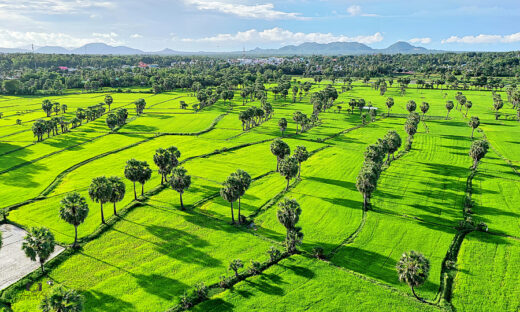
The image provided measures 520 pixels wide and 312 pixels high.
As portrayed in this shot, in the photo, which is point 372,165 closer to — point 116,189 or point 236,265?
point 236,265

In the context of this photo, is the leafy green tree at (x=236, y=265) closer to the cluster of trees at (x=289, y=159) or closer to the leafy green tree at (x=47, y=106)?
the cluster of trees at (x=289, y=159)

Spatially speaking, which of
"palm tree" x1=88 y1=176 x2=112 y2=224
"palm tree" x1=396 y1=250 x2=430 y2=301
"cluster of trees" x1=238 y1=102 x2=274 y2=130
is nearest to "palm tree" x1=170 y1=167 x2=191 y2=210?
"palm tree" x1=88 y1=176 x2=112 y2=224

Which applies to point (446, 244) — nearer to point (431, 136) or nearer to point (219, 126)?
point (431, 136)

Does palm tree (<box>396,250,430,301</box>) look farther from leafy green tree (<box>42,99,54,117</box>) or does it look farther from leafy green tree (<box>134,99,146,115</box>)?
leafy green tree (<box>42,99,54,117</box>)

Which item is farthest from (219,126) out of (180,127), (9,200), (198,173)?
(9,200)

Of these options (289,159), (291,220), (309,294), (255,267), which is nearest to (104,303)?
(255,267)

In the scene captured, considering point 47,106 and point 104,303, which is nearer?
point 104,303

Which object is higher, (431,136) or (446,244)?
(431,136)
